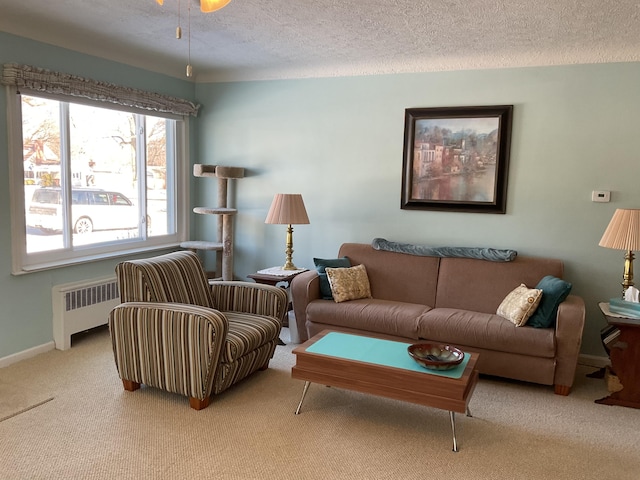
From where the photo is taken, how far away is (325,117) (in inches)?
185

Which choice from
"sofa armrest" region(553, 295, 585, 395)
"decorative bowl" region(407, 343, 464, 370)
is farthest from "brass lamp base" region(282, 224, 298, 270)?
"sofa armrest" region(553, 295, 585, 395)

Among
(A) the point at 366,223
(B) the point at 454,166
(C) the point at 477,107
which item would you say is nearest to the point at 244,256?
(A) the point at 366,223

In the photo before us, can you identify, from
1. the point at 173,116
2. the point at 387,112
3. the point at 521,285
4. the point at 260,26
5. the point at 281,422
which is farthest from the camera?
the point at 173,116

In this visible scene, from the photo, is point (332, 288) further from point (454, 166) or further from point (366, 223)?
point (454, 166)

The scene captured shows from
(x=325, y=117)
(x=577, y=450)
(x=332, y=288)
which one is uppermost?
(x=325, y=117)

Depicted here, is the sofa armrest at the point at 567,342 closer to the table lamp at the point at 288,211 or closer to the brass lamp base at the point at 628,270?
the brass lamp base at the point at 628,270

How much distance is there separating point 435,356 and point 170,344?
5.07 feet

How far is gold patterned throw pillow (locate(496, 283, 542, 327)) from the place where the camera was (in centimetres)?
341

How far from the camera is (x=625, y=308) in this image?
129 inches

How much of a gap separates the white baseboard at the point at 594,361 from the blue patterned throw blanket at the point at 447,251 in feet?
3.22

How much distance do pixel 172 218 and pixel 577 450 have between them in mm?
4019

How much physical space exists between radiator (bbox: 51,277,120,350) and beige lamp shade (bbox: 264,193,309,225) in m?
1.48

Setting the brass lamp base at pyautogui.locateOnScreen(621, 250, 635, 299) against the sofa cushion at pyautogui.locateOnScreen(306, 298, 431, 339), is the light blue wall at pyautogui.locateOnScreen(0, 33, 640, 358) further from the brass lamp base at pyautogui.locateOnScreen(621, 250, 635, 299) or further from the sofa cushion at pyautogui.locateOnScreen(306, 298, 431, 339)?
the sofa cushion at pyautogui.locateOnScreen(306, 298, 431, 339)

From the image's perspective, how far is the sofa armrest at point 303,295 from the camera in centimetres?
404
